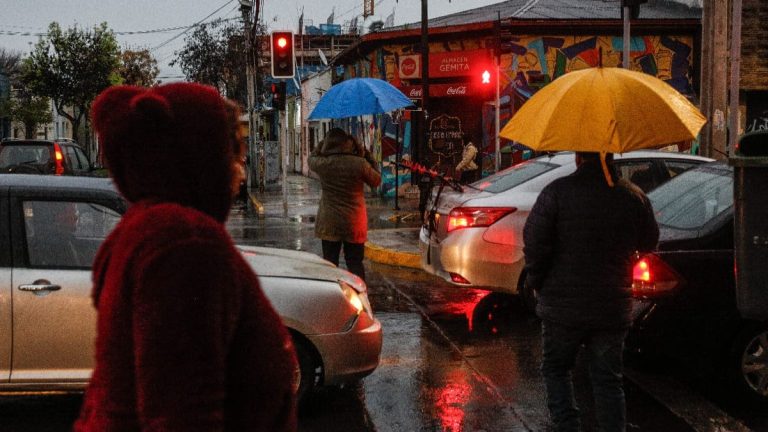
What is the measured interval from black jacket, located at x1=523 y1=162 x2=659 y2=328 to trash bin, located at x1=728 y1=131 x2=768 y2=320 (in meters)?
0.44

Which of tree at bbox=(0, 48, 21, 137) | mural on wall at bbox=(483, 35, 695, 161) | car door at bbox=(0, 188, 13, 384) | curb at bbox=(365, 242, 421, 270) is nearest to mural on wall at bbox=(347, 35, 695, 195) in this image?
mural on wall at bbox=(483, 35, 695, 161)

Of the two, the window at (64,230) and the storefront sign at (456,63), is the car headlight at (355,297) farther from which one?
the storefront sign at (456,63)

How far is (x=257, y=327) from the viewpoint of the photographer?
1854 millimetres

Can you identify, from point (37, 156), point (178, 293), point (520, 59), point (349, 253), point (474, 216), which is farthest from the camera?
point (520, 59)

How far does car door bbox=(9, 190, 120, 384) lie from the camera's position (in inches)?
200

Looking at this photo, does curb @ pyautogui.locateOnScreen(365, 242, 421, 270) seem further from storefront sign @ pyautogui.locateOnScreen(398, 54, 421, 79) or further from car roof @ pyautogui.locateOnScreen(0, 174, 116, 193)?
storefront sign @ pyautogui.locateOnScreen(398, 54, 421, 79)

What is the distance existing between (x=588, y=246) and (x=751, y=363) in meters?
2.09

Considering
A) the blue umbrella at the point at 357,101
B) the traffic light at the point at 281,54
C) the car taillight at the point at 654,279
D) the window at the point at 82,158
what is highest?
the traffic light at the point at 281,54

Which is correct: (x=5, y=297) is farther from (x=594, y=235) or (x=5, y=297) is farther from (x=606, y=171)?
(x=606, y=171)

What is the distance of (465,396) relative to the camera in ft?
19.9

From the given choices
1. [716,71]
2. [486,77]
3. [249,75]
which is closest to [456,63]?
[486,77]

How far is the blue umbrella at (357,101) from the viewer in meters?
9.35

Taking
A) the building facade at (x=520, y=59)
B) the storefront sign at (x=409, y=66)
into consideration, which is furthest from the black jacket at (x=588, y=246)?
the storefront sign at (x=409, y=66)

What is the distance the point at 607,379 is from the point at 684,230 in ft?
6.07
